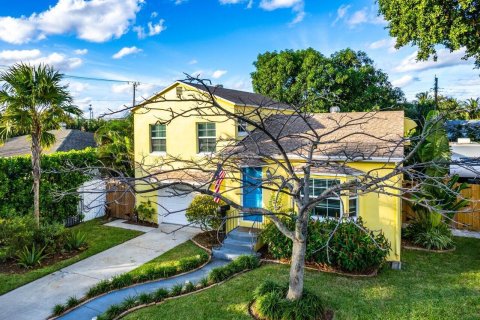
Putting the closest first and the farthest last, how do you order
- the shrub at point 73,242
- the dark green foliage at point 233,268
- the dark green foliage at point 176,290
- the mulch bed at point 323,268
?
the dark green foliage at point 176,290, the dark green foliage at point 233,268, the mulch bed at point 323,268, the shrub at point 73,242

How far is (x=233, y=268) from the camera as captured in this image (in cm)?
1080

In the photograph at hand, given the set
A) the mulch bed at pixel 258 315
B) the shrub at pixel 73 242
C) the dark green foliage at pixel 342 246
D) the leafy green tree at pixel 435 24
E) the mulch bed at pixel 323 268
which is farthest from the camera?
the leafy green tree at pixel 435 24

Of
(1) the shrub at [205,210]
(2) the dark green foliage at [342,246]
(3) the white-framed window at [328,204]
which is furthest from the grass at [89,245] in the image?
(3) the white-framed window at [328,204]

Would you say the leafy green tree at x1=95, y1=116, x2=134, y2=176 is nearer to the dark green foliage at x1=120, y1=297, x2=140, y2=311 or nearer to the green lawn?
the green lawn

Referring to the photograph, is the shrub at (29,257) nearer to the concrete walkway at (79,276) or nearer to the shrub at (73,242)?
the concrete walkway at (79,276)

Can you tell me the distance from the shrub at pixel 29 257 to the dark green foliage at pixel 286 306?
8.94 m

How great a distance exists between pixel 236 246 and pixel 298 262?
574 centimetres

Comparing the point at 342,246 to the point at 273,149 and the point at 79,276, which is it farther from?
the point at 79,276

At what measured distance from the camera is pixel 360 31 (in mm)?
17734

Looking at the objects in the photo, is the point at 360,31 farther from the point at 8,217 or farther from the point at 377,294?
the point at 8,217

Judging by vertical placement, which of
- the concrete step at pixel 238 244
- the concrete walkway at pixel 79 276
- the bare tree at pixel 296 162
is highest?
the bare tree at pixel 296 162

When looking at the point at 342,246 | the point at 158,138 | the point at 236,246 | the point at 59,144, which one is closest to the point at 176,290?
the point at 236,246

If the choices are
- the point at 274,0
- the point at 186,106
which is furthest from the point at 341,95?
the point at 186,106

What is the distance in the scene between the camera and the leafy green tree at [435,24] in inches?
695
